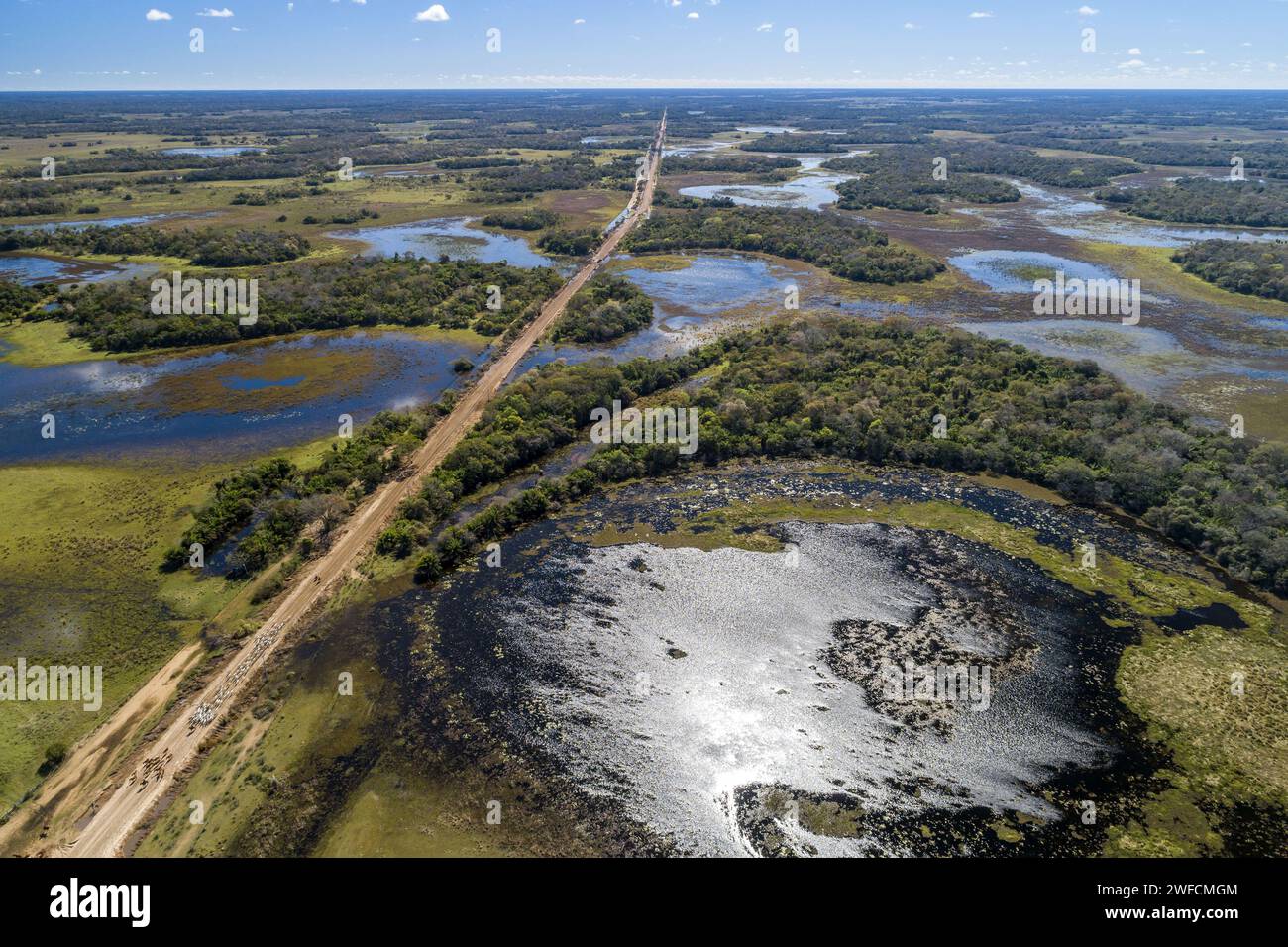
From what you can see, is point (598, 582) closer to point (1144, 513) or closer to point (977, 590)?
point (977, 590)

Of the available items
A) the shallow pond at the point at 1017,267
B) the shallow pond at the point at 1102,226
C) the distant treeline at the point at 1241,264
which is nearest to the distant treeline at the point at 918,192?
the shallow pond at the point at 1102,226

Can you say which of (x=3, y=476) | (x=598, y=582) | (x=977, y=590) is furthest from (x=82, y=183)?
(x=977, y=590)

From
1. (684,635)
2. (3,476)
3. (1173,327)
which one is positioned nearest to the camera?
(684,635)
